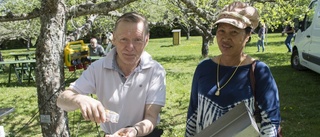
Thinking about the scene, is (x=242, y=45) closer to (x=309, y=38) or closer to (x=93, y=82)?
(x=93, y=82)

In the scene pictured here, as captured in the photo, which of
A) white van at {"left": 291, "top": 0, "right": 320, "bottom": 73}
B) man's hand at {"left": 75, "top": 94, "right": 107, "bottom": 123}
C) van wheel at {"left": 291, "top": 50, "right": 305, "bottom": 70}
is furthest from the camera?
van wheel at {"left": 291, "top": 50, "right": 305, "bottom": 70}

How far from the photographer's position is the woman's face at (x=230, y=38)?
1.76m

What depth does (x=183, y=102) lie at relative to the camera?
6875mm

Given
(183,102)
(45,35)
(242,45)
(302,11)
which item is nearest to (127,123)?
(242,45)

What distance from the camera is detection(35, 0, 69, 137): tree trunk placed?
3.29 m

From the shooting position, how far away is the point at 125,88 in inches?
66.8

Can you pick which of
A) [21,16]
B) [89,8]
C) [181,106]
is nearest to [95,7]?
[89,8]

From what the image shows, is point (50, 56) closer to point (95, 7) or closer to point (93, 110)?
point (95, 7)

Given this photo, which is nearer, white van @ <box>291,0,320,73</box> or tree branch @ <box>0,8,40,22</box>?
tree branch @ <box>0,8,40,22</box>

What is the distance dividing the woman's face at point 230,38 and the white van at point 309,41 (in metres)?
6.42

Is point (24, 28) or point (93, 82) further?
point (24, 28)

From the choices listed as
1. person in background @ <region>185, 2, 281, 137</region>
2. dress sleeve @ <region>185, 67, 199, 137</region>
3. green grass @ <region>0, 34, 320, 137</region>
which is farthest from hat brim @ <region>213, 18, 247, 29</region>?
green grass @ <region>0, 34, 320, 137</region>

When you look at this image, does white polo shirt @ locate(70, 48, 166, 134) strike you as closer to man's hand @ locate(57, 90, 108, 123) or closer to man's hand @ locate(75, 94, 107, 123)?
Result: man's hand @ locate(57, 90, 108, 123)

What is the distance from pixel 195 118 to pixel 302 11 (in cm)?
535
